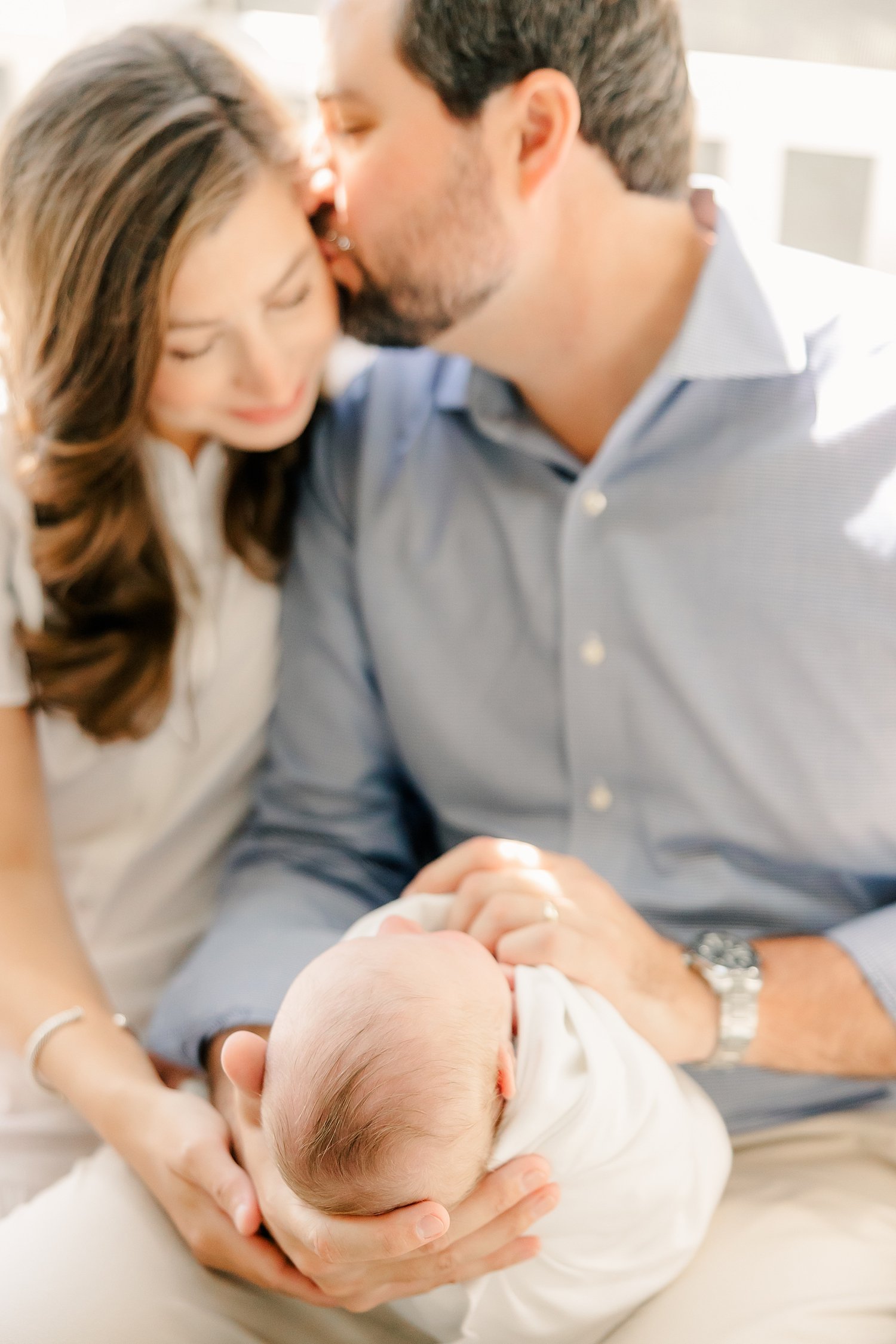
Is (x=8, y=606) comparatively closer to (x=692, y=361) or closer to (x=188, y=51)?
(x=188, y=51)

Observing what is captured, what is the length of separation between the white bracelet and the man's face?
92 cm

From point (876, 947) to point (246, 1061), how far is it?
71 centimetres

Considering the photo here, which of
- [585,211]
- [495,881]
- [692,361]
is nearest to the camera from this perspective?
[495,881]

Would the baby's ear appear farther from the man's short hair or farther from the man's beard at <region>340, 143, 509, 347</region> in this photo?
the man's short hair

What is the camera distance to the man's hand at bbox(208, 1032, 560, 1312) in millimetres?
1049

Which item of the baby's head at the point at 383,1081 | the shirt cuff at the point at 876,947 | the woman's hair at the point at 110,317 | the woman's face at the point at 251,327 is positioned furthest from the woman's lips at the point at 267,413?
the shirt cuff at the point at 876,947

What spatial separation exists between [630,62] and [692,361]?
0.40m

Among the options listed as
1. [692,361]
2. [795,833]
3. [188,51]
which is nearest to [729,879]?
[795,833]

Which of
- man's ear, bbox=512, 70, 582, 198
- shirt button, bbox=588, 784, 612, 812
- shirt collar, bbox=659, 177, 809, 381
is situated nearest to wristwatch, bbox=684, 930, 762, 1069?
shirt button, bbox=588, 784, 612, 812

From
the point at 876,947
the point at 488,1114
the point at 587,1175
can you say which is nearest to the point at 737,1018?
the point at 876,947

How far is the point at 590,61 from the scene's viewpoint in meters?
1.46

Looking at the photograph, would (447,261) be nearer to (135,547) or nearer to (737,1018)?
(135,547)

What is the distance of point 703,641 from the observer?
4.76ft

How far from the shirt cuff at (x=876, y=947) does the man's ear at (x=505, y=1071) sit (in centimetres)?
48
